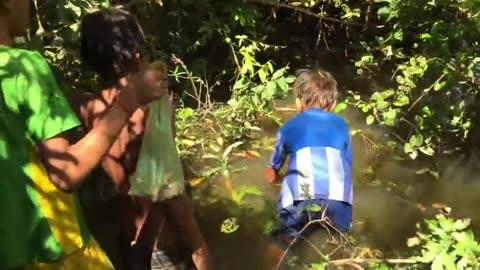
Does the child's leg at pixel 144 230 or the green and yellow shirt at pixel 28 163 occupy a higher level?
the green and yellow shirt at pixel 28 163

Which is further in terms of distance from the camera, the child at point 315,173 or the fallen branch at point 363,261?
the child at point 315,173

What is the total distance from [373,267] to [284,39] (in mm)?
3872

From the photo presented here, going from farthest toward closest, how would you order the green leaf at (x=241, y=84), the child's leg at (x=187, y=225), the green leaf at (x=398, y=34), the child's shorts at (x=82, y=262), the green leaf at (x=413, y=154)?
1. the green leaf at (x=241, y=84)
2. the green leaf at (x=398, y=34)
3. the green leaf at (x=413, y=154)
4. the child's leg at (x=187, y=225)
5. the child's shorts at (x=82, y=262)

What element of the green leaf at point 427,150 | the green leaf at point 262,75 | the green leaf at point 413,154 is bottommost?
the green leaf at point 413,154

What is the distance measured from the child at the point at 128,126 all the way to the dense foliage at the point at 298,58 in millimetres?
811

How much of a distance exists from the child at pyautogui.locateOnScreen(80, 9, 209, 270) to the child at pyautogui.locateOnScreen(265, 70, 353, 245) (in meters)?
0.47

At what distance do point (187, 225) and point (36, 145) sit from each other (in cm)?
134

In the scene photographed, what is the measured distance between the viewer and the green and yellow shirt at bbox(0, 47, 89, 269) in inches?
75.8

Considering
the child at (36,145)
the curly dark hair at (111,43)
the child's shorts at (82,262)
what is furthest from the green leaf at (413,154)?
the child at (36,145)

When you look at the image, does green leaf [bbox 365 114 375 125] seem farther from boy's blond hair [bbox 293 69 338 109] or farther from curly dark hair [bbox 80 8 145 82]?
curly dark hair [bbox 80 8 145 82]

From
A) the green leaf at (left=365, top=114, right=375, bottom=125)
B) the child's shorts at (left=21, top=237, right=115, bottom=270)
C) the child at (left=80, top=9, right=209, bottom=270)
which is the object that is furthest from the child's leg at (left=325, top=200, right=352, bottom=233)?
the child's shorts at (left=21, top=237, right=115, bottom=270)

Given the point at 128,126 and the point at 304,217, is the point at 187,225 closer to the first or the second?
the point at 128,126

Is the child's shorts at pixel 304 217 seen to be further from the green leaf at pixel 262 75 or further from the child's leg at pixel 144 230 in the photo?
the green leaf at pixel 262 75

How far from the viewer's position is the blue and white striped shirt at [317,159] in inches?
144
